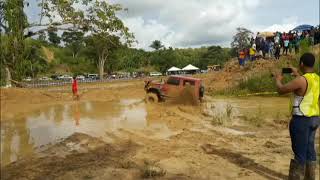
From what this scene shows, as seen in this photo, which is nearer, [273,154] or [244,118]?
[273,154]

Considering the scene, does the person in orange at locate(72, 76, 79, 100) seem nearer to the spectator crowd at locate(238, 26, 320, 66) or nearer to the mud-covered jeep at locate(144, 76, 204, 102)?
the mud-covered jeep at locate(144, 76, 204, 102)

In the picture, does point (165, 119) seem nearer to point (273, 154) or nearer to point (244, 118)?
point (244, 118)

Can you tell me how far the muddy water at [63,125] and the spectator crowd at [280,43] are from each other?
1340cm

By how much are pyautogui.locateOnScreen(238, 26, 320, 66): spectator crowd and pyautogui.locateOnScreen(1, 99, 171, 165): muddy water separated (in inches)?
527

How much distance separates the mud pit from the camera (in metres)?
8.53

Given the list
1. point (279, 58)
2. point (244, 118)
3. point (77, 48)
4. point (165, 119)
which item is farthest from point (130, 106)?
point (77, 48)

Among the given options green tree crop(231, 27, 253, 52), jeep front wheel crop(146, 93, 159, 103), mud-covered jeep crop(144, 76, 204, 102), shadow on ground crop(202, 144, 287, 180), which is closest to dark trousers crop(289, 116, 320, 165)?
shadow on ground crop(202, 144, 287, 180)

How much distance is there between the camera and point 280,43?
3316 cm

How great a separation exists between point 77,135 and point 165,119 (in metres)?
5.88

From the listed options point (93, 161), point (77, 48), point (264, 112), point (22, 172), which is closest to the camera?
point (22, 172)

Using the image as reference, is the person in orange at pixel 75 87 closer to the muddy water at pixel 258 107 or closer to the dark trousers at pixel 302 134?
the muddy water at pixel 258 107

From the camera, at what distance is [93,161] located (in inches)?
381

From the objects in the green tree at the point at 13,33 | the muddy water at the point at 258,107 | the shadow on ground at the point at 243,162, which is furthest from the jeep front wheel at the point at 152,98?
the shadow on ground at the point at 243,162

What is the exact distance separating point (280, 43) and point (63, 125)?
20.8 m
